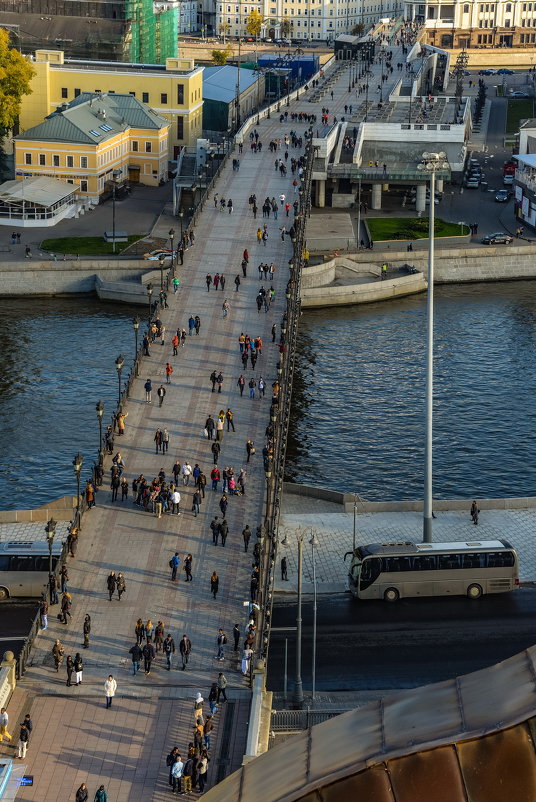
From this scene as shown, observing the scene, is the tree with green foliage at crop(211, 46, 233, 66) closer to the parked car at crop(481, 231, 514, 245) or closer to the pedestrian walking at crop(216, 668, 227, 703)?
the parked car at crop(481, 231, 514, 245)

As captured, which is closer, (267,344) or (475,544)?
(475,544)

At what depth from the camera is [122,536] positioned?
135ft

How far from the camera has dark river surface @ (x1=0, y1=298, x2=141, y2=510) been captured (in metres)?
55.8

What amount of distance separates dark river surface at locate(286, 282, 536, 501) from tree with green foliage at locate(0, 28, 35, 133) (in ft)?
112

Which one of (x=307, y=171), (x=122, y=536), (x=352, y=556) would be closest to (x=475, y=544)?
(x=352, y=556)

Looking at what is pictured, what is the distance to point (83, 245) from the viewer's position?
299ft

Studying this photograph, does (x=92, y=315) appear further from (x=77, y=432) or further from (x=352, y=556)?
(x=352, y=556)

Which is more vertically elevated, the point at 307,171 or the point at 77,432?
the point at 307,171

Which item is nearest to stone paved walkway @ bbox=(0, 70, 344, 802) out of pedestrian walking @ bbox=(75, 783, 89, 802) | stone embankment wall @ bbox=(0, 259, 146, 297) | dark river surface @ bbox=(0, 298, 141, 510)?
pedestrian walking @ bbox=(75, 783, 89, 802)

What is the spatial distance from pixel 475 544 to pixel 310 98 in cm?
9670

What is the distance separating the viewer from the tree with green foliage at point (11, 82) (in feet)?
348

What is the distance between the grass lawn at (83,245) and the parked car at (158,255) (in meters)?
2.51

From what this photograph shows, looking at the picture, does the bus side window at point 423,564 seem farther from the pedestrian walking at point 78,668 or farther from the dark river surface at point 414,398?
the pedestrian walking at point 78,668

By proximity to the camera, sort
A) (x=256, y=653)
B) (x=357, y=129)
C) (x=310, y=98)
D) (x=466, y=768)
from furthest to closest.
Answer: (x=310, y=98), (x=357, y=129), (x=256, y=653), (x=466, y=768)
